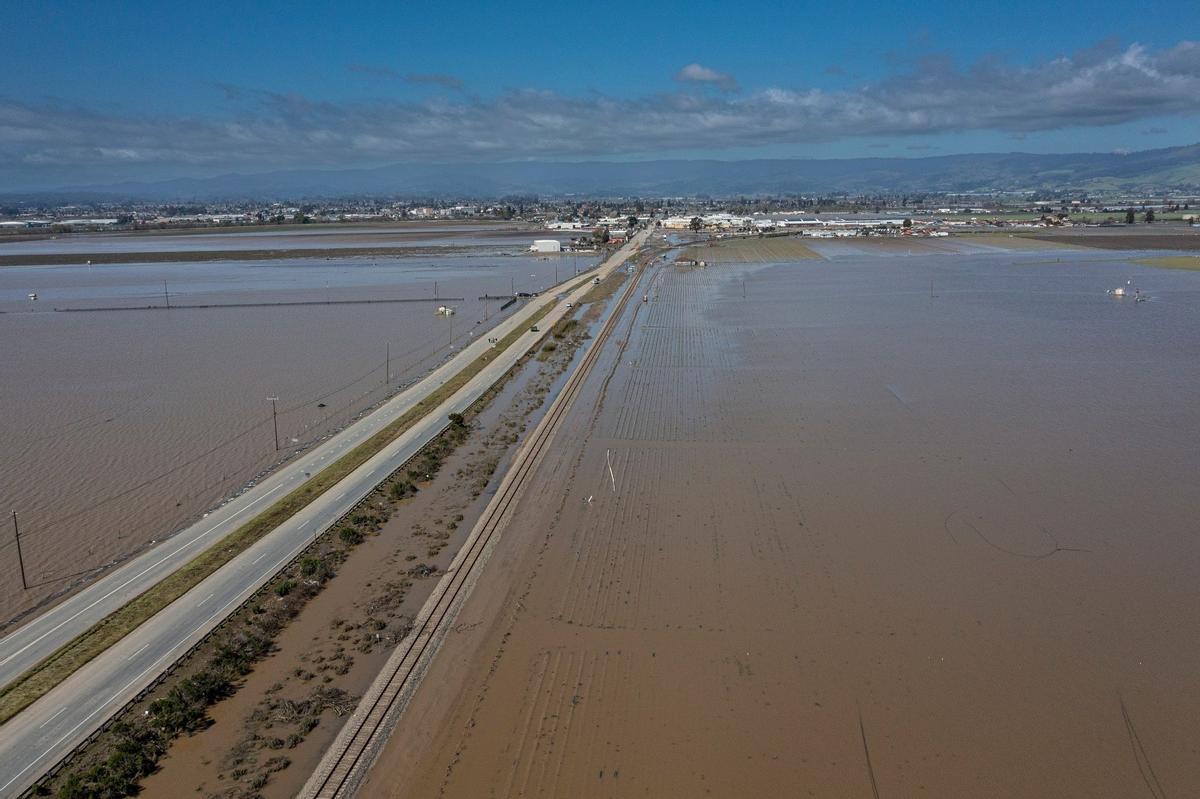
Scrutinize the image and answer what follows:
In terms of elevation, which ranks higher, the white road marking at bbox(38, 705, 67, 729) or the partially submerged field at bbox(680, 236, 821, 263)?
the partially submerged field at bbox(680, 236, 821, 263)

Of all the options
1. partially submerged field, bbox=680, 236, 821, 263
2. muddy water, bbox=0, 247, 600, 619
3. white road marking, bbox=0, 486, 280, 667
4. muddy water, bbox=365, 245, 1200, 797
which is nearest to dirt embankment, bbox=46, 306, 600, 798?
muddy water, bbox=365, 245, 1200, 797

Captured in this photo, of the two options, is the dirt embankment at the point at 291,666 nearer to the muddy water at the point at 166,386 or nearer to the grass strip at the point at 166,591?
the grass strip at the point at 166,591

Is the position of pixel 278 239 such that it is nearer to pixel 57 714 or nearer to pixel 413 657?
pixel 413 657

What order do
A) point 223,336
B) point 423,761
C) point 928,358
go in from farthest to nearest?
1. point 223,336
2. point 928,358
3. point 423,761

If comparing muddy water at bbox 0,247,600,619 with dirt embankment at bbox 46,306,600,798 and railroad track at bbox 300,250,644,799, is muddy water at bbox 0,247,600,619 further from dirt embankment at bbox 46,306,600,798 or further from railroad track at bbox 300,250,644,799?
railroad track at bbox 300,250,644,799

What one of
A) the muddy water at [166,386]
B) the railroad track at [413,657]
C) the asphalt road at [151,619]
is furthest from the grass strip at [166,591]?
the railroad track at [413,657]

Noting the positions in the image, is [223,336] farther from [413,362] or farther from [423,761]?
[423,761]

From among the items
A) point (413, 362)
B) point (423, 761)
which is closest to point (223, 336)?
point (413, 362)

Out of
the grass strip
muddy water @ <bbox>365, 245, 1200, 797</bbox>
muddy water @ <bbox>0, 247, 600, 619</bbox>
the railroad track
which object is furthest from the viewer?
muddy water @ <bbox>0, 247, 600, 619</bbox>
